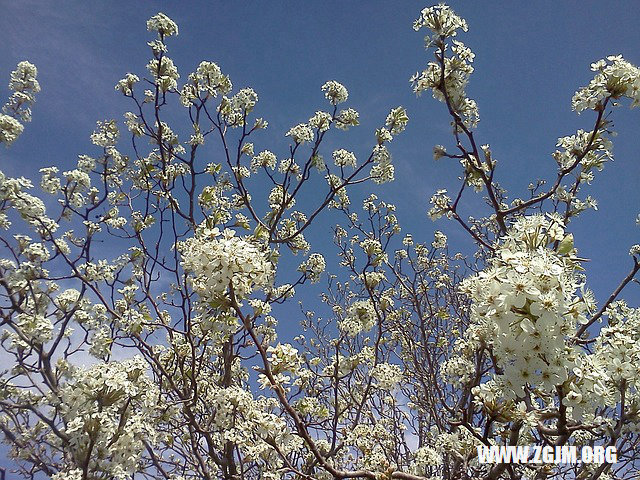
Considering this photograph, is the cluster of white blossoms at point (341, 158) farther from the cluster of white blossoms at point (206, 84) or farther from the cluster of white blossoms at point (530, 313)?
the cluster of white blossoms at point (530, 313)

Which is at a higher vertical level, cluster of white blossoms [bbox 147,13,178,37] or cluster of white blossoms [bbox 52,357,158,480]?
cluster of white blossoms [bbox 147,13,178,37]

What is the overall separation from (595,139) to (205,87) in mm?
4923

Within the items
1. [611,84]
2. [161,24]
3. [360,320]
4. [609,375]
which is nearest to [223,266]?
[609,375]

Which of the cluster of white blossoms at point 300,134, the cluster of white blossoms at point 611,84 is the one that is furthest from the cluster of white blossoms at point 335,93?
the cluster of white blossoms at point 611,84

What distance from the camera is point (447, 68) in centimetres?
402

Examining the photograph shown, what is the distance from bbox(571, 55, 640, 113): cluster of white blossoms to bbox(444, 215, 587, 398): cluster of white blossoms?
211cm

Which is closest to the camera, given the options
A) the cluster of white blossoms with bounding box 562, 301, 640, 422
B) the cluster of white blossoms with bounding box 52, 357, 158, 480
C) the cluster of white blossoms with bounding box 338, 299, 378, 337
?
the cluster of white blossoms with bounding box 562, 301, 640, 422

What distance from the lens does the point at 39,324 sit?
5.43 m

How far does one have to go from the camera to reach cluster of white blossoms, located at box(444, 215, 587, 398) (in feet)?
6.57

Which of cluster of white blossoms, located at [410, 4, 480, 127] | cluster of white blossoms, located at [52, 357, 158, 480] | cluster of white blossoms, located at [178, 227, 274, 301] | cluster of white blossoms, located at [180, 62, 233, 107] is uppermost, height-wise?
cluster of white blossoms, located at [180, 62, 233, 107]

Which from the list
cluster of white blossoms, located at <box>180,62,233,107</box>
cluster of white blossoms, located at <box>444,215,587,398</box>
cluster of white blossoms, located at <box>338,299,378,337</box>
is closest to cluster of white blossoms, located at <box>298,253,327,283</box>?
cluster of white blossoms, located at <box>338,299,378,337</box>

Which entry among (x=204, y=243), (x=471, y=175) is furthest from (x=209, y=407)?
(x=471, y=175)

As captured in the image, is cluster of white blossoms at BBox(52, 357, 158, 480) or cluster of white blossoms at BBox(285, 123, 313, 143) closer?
cluster of white blossoms at BBox(52, 357, 158, 480)

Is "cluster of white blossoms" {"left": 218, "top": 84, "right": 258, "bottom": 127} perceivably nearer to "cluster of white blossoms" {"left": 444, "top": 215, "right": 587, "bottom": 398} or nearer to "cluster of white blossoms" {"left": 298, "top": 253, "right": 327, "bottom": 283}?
"cluster of white blossoms" {"left": 298, "top": 253, "right": 327, "bottom": 283}
